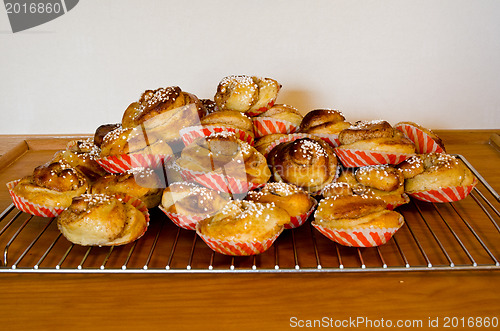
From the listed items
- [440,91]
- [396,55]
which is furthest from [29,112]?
[440,91]

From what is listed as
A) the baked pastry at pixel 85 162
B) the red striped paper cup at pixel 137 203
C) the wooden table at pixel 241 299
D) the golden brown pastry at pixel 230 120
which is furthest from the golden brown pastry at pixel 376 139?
the baked pastry at pixel 85 162

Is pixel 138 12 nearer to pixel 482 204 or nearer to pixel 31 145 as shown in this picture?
pixel 31 145

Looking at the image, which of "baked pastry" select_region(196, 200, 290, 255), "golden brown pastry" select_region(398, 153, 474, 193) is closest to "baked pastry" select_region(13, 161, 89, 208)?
"baked pastry" select_region(196, 200, 290, 255)

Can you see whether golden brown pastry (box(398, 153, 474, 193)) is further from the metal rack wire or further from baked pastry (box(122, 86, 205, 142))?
baked pastry (box(122, 86, 205, 142))

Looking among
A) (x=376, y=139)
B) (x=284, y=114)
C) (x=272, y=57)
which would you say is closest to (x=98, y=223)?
(x=284, y=114)

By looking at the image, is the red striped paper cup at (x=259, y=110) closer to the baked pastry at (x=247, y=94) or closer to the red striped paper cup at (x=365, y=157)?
the baked pastry at (x=247, y=94)

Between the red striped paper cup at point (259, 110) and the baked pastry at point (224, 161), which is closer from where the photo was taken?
the baked pastry at point (224, 161)

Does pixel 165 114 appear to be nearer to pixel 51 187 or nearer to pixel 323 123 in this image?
pixel 51 187
